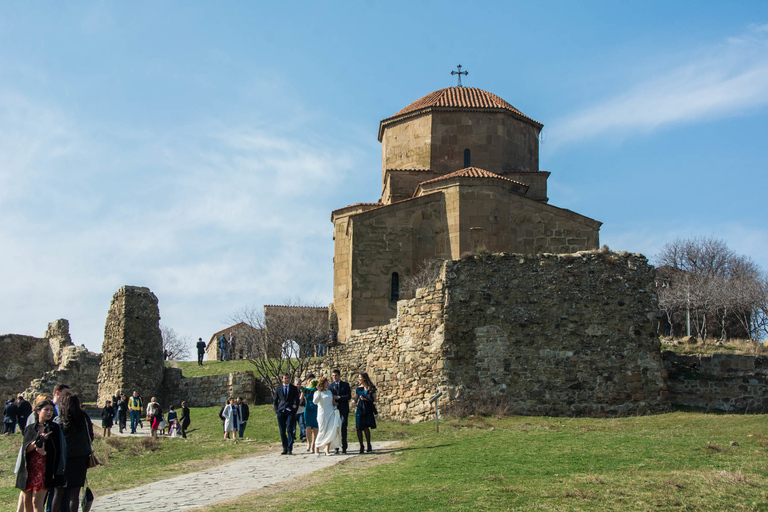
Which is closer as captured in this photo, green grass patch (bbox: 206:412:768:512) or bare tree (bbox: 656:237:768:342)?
green grass patch (bbox: 206:412:768:512)

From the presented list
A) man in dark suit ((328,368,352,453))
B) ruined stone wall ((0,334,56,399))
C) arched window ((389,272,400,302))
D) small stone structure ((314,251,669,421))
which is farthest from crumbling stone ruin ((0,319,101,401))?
man in dark suit ((328,368,352,453))

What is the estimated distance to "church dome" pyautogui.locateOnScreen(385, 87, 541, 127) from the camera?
116 feet

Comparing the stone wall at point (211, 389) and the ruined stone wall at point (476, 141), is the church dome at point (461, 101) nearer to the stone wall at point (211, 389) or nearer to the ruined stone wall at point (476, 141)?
the ruined stone wall at point (476, 141)

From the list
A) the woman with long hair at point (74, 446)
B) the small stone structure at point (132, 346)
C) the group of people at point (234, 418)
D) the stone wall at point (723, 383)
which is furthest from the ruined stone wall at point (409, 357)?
the woman with long hair at point (74, 446)

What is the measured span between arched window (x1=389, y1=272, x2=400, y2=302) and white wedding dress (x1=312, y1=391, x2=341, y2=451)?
717 inches

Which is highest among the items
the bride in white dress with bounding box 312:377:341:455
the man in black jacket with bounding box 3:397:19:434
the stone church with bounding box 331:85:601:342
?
the stone church with bounding box 331:85:601:342

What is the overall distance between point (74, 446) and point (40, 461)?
348 mm

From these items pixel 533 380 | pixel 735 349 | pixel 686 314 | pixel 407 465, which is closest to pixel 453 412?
pixel 533 380

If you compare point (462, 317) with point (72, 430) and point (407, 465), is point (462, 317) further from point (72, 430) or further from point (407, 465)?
point (72, 430)

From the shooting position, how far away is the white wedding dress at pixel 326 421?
1277 centimetres

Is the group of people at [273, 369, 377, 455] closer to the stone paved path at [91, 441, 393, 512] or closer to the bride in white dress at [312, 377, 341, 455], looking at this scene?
the bride in white dress at [312, 377, 341, 455]

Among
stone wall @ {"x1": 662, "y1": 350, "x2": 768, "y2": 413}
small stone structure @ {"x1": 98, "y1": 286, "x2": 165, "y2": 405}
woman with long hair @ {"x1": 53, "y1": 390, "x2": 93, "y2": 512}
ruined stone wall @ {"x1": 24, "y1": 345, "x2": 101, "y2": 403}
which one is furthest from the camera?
ruined stone wall @ {"x1": 24, "y1": 345, "x2": 101, "y2": 403}

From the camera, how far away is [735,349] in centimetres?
2058

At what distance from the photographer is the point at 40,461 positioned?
8086 mm
